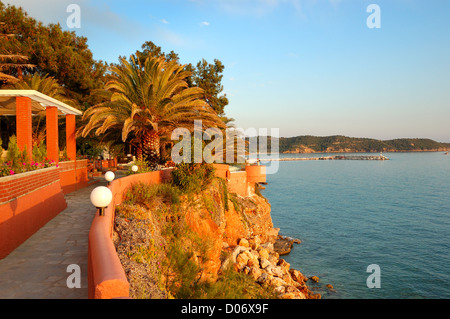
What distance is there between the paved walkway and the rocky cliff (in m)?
0.92

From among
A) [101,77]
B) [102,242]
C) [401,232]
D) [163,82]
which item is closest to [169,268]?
[102,242]

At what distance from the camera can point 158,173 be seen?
41.1ft

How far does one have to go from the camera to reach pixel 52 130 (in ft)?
45.6

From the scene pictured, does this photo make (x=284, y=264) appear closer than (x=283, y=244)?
Yes

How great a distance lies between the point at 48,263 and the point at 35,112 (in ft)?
44.0

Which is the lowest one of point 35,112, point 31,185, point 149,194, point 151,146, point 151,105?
point 149,194

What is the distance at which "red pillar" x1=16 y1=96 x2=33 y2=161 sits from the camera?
438 inches

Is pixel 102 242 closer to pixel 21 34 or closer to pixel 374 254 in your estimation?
pixel 374 254

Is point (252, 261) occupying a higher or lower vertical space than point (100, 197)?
lower

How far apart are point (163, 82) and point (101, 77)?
1871cm

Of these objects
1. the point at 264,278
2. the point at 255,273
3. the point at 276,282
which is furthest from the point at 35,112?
the point at 276,282

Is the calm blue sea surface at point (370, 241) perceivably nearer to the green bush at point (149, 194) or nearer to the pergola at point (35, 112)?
the green bush at point (149, 194)

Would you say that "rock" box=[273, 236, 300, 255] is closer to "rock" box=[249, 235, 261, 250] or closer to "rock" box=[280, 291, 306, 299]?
"rock" box=[249, 235, 261, 250]

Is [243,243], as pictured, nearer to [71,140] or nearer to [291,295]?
[291,295]
